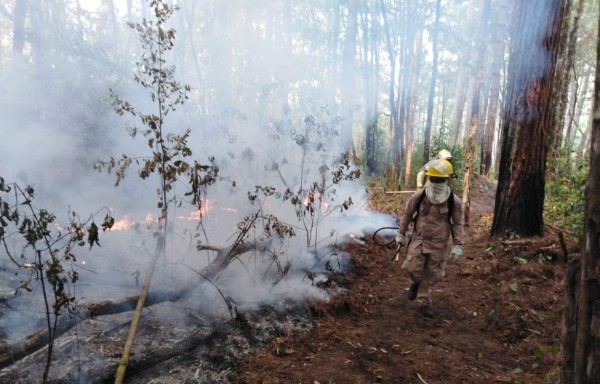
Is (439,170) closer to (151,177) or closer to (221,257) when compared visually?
(221,257)

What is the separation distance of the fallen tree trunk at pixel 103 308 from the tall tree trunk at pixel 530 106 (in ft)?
14.0

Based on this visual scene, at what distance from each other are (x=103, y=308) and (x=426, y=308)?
3.46 m

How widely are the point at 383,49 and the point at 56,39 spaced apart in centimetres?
1817

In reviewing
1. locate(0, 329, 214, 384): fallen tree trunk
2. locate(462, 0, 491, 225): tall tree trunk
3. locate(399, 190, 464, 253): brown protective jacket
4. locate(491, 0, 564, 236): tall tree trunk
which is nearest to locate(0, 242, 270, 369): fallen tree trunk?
locate(0, 329, 214, 384): fallen tree trunk

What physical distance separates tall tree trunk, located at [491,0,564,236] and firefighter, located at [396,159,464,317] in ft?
7.17

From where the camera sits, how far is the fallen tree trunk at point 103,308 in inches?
101

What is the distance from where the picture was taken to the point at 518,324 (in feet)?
12.9

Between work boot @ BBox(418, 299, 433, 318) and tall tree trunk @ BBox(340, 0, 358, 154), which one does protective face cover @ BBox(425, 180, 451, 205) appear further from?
tall tree trunk @ BBox(340, 0, 358, 154)

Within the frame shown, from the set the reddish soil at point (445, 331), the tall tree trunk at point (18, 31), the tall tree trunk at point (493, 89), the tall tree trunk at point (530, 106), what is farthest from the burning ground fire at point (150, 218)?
the tall tree trunk at point (493, 89)

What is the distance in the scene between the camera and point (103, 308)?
10.2 ft

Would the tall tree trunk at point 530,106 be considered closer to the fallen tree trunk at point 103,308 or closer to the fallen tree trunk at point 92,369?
the fallen tree trunk at point 103,308

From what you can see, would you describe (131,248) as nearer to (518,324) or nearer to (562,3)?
(518,324)

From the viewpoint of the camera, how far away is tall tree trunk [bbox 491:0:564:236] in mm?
5805

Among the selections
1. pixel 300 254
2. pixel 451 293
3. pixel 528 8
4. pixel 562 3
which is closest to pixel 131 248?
pixel 300 254
